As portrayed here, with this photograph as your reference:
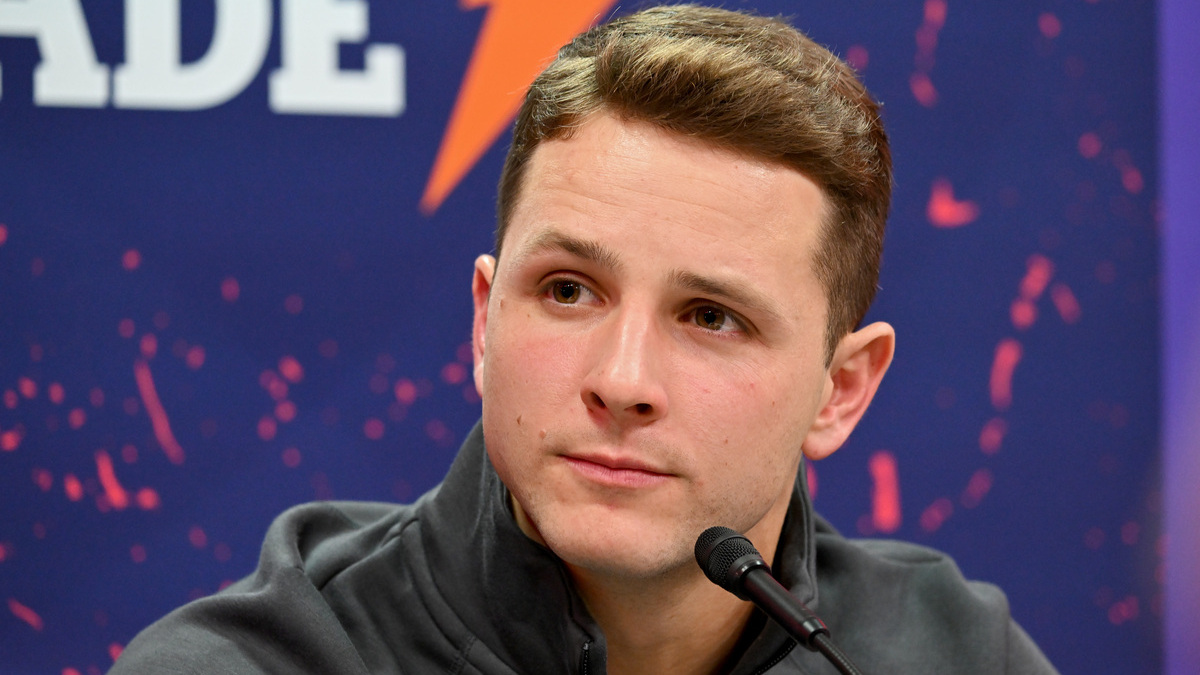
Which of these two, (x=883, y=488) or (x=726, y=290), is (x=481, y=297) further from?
(x=883, y=488)

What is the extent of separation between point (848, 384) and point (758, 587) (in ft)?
1.86

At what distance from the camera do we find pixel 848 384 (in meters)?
1.65

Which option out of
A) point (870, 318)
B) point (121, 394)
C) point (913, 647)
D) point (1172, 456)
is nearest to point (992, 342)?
point (870, 318)

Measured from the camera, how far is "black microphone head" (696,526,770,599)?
1.17 metres

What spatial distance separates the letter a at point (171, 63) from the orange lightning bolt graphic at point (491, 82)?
45cm

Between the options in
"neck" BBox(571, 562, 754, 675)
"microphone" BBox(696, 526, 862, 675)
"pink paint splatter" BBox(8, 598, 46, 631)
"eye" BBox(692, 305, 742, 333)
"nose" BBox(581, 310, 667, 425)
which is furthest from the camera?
"pink paint splatter" BBox(8, 598, 46, 631)

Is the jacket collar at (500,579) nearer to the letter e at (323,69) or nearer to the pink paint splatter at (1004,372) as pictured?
the letter e at (323,69)

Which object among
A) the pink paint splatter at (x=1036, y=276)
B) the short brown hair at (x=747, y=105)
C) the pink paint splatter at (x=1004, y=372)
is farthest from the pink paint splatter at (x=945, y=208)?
the short brown hair at (x=747, y=105)

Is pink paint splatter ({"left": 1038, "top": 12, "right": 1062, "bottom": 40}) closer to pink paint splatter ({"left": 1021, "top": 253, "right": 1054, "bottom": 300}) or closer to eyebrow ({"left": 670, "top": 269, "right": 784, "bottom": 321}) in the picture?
pink paint splatter ({"left": 1021, "top": 253, "right": 1054, "bottom": 300})

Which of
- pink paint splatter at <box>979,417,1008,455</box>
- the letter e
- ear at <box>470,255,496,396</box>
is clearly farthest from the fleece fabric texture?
the letter e

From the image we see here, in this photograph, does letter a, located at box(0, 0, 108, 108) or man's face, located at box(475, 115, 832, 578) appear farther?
letter a, located at box(0, 0, 108, 108)

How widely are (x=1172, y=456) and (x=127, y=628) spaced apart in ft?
7.65

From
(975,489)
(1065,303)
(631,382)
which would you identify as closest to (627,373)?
(631,382)

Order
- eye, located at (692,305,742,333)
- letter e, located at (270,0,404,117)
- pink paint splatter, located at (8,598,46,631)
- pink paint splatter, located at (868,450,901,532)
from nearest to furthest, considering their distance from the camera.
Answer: eye, located at (692,305,742,333), pink paint splatter, located at (8,598,46,631), letter e, located at (270,0,404,117), pink paint splatter, located at (868,450,901,532)
